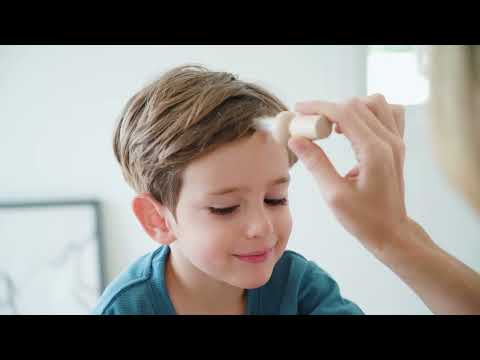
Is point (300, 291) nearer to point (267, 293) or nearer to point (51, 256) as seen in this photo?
point (267, 293)

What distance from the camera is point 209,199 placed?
24.1 inches

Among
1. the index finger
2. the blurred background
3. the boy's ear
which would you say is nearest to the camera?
the index finger

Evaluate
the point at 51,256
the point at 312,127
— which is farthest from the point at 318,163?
the point at 51,256

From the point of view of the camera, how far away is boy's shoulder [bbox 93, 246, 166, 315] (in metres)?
0.71

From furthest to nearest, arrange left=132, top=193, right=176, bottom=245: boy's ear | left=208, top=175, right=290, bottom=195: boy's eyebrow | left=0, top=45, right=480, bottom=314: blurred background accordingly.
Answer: left=0, top=45, right=480, bottom=314: blurred background, left=132, top=193, right=176, bottom=245: boy's ear, left=208, top=175, right=290, bottom=195: boy's eyebrow

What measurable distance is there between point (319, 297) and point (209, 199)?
30 centimetres

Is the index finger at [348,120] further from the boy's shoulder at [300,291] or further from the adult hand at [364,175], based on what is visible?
the boy's shoulder at [300,291]

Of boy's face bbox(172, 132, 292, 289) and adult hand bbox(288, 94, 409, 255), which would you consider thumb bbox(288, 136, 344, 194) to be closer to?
adult hand bbox(288, 94, 409, 255)

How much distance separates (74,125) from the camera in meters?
1.39

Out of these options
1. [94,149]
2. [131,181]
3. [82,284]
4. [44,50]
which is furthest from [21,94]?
[131,181]

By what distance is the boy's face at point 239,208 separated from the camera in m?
0.60

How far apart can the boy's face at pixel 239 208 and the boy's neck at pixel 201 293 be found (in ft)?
0.36

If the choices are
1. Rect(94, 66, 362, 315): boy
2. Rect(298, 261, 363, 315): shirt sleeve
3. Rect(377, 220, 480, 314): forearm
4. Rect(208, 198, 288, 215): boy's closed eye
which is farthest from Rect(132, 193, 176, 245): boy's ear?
Rect(377, 220, 480, 314): forearm

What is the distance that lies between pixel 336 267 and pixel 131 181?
2.74 ft
